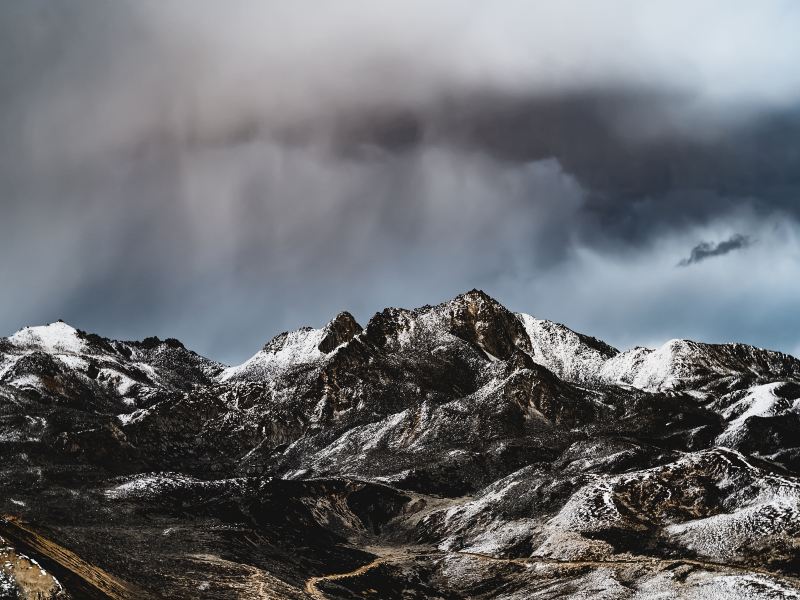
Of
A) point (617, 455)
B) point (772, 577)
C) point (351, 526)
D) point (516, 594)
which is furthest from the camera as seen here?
point (617, 455)

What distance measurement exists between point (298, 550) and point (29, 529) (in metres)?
52.4

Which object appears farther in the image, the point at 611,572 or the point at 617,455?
the point at 617,455

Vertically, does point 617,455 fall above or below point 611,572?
above

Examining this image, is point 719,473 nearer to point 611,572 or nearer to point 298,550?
point 611,572

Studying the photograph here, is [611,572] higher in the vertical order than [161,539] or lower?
lower

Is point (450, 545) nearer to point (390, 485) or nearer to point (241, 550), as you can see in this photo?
point (241, 550)

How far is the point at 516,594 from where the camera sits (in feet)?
279

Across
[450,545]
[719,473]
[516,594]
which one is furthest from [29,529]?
[719,473]

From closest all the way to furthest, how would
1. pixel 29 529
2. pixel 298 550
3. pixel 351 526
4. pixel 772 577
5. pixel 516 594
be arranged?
pixel 29 529 → pixel 772 577 → pixel 516 594 → pixel 298 550 → pixel 351 526

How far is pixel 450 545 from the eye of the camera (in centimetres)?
12038

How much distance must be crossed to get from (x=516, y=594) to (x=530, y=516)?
135 feet

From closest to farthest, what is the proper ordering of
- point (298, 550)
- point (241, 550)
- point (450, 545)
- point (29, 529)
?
point (29, 529) < point (241, 550) < point (298, 550) < point (450, 545)

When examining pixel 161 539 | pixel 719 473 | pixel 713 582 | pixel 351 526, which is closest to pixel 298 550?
pixel 161 539

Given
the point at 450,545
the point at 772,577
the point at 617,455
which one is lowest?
the point at 772,577
